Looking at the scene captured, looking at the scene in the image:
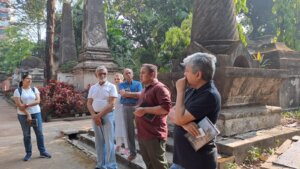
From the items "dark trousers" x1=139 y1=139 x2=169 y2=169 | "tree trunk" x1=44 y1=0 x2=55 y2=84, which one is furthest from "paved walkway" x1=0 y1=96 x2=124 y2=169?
"tree trunk" x1=44 y1=0 x2=55 y2=84

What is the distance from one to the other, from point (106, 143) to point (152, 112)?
140 cm

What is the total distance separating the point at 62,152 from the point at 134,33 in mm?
17881

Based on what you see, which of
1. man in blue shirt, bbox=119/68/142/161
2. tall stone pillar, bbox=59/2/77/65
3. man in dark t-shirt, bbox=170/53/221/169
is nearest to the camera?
man in dark t-shirt, bbox=170/53/221/169

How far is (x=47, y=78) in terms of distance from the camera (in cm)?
1266

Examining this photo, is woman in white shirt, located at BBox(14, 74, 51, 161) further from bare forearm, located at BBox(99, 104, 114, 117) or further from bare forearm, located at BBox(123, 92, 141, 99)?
bare forearm, located at BBox(123, 92, 141, 99)

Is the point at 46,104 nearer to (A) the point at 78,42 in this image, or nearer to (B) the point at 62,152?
(B) the point at 62,152

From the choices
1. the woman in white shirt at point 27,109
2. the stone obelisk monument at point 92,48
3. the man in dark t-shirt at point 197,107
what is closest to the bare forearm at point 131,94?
the woman in white shirt at point 27,109

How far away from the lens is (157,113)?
307cm

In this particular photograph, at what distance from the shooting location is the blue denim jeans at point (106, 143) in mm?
4098

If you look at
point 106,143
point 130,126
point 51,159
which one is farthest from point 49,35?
point 106,143

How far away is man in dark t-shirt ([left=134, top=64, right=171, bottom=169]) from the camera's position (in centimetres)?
310

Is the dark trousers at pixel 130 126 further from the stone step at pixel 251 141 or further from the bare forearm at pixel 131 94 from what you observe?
the stone step at pixel 251 141

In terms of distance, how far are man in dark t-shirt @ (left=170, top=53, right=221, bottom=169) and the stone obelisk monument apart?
9195 mm

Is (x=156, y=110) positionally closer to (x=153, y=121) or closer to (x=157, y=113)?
(x=157, y=113)
